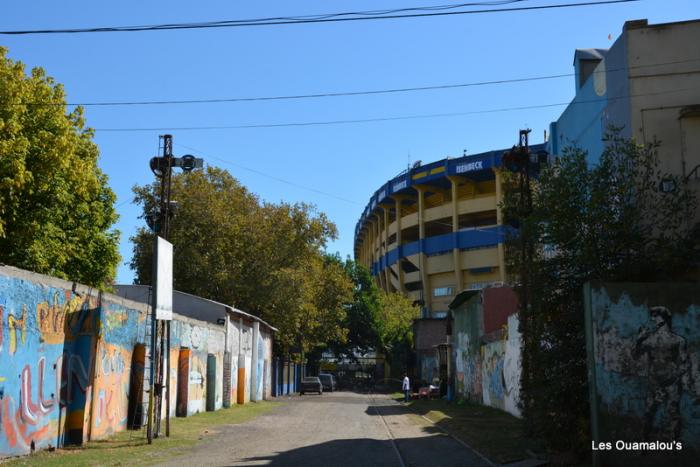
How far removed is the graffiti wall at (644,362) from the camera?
39.2ft

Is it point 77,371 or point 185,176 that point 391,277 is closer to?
point 185,176

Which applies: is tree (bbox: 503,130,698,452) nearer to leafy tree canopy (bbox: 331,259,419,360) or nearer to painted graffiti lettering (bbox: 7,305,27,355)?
painted graffiti lettering (bbox: 7,305,27,355)

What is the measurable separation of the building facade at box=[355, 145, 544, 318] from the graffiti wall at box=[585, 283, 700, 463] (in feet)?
174

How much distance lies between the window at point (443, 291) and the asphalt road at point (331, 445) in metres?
51.1

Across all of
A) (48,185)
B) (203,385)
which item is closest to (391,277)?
(203,385)

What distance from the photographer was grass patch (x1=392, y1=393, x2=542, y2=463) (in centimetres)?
1591

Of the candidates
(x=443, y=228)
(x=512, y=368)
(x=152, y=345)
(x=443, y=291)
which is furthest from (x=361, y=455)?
(x=443, y=291)

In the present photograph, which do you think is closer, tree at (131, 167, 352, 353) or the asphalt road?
the asphalt road

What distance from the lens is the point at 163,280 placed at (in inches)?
750

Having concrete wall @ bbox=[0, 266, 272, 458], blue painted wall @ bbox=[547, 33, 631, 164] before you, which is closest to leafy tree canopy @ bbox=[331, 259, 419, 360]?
blue painted wall @ bbox=[547, 33, 631, 164]

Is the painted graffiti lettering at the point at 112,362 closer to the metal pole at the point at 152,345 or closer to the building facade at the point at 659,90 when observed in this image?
the metal pole at the point at 152,345

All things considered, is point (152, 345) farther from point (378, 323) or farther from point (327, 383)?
point (378, 323)

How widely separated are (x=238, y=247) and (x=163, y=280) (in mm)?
27273

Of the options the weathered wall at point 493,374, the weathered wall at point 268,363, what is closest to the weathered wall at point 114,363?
the weathered wall at point 493,374
